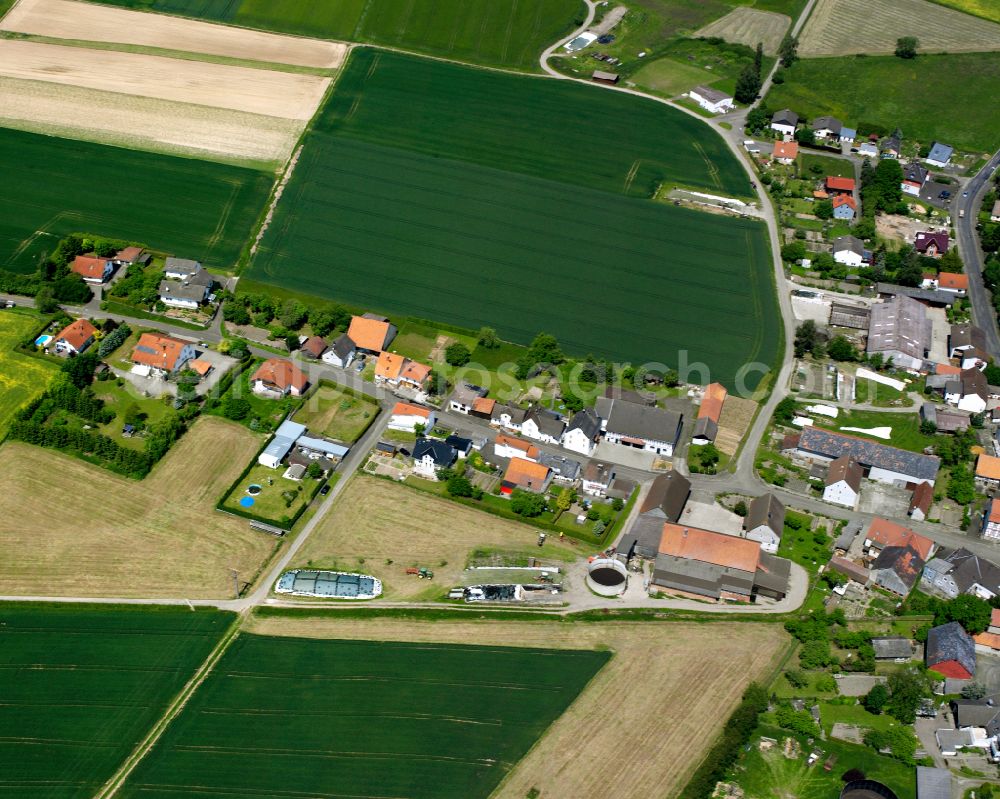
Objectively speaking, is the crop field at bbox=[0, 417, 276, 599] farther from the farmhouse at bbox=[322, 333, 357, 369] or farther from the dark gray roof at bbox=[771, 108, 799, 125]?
the dark gray roof at bbox=[771, 108, 799, 125]

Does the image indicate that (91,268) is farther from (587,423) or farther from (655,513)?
(655,513)

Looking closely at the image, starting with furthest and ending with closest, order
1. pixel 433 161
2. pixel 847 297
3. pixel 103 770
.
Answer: pixel 433 161 → pixel 847 297 → pixel 103 770

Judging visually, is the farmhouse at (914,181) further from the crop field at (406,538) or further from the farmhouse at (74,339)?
the farmhouse at (74,339)

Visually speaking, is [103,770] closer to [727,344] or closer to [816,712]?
[816,712]

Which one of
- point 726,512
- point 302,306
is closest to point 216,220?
point 302,306

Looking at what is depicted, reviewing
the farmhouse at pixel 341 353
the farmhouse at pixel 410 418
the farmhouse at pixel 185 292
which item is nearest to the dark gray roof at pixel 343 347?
the farmhouse at pixel 341 353

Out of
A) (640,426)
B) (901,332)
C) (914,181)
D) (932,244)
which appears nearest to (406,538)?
(640,426)
